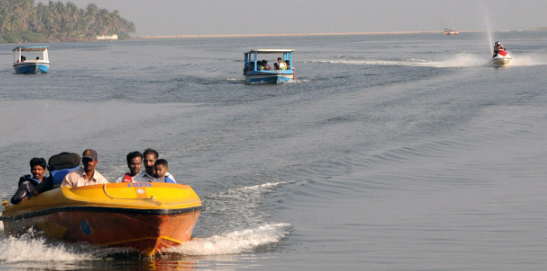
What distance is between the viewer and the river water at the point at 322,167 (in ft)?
28.7

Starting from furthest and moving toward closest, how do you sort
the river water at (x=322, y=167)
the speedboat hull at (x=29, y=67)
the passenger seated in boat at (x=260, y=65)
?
the speedboat hull at (x=29, y=67) < the passenger seated in boat at (x=260, y=65) < the river water at (x=322, y=167)

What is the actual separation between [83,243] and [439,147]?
10.6 m

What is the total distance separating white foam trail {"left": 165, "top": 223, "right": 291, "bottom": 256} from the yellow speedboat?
271mm

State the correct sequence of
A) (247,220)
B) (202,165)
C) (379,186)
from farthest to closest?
(202,165) < (379,186) < (247,220)

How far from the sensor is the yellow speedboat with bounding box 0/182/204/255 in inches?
323

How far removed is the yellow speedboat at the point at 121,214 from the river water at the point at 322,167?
0.76ft

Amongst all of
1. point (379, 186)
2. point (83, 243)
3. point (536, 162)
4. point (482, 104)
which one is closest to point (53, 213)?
point (83, 243)

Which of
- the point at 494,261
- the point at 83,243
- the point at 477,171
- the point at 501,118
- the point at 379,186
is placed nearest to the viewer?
the point at 494,261

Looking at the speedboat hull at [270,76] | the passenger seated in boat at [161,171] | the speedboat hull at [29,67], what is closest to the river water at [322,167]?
the passenger seated in boat at [161,171]

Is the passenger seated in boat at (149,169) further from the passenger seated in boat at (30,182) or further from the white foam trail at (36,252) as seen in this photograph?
the passenger seated in boat at (30,182)

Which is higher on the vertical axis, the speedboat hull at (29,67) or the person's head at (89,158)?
the person's head at (89,158)

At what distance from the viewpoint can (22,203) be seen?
9078 millimetres

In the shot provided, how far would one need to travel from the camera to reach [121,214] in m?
8.21

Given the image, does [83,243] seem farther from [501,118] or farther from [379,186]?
[501,118]
